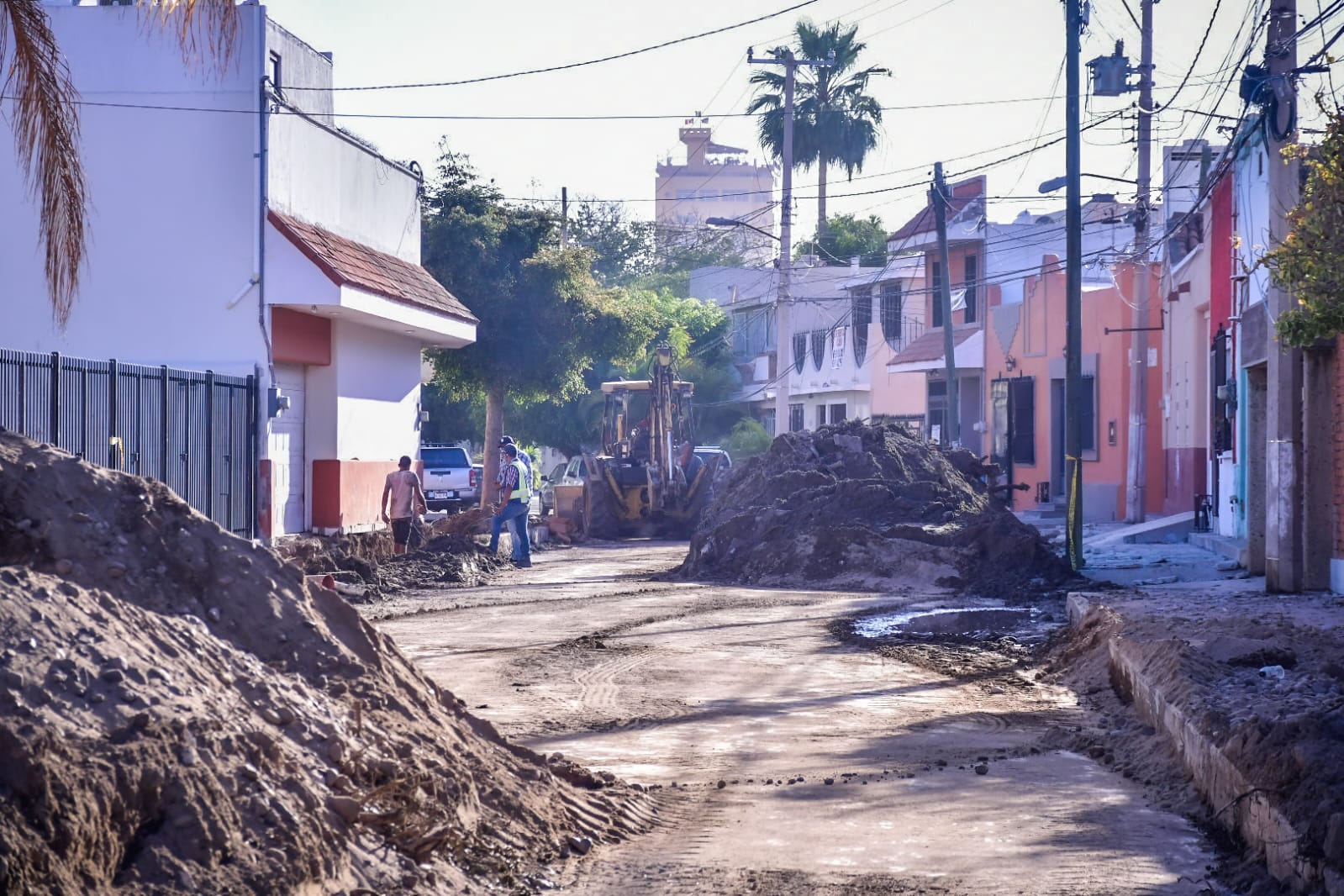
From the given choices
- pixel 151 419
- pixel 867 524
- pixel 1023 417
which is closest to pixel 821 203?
pixel 1023 417

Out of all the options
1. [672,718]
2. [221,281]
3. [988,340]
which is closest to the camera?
[672,718]

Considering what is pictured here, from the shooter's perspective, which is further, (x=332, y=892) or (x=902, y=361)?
(x=902, y=361)

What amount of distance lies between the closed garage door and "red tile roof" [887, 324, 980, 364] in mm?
22500

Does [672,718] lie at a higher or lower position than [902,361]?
lower

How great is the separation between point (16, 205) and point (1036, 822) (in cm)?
1709

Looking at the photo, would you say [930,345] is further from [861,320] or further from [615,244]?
[615,244]

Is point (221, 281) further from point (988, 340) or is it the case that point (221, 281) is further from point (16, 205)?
point (988, 340)

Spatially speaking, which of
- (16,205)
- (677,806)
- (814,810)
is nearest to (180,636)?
(677,806)

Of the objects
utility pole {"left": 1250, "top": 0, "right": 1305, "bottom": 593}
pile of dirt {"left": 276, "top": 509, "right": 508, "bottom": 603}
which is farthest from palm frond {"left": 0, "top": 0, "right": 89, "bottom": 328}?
utility pole {"left": 1250, "top": 0, "right": 1305, "bottom": 593}

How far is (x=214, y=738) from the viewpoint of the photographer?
18.4ft

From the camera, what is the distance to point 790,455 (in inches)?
1074

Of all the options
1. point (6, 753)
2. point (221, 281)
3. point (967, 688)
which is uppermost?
point (221, 281)

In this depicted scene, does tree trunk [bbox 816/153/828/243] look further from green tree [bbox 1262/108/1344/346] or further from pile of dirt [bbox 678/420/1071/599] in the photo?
green tree [bbox 1262/108/1344/346]

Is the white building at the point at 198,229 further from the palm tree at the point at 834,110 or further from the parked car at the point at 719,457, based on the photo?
the palm tree at the point at 834,110
